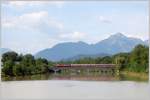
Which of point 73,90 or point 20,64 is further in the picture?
point 20,64

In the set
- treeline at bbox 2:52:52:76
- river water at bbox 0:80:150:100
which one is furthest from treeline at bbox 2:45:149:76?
river water at bbox 0:80:150:100

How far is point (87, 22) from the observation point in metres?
2.94

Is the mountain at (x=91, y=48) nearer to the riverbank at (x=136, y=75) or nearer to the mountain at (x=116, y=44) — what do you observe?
the mountain at (x=116, y=44)

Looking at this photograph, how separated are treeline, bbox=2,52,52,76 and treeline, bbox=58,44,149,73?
24cm

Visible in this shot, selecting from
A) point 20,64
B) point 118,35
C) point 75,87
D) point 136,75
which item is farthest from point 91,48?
point 20,64

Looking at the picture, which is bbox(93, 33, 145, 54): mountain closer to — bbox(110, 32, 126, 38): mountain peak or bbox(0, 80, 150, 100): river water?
bbox(110, 32, 126, 38): mountain peak

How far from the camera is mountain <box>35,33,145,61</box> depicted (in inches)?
121

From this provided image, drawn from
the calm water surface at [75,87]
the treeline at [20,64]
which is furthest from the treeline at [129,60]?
the treeline at [20,64]

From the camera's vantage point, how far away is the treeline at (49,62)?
3.16 meters

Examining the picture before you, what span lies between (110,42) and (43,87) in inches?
28.2

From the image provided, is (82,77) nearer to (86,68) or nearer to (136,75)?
(86,68)

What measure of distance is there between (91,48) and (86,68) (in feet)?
1.29

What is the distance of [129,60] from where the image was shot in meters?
3.45

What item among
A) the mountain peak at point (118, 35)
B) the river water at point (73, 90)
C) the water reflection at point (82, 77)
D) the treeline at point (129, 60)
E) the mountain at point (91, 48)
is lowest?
the river water at point (73, 90)
